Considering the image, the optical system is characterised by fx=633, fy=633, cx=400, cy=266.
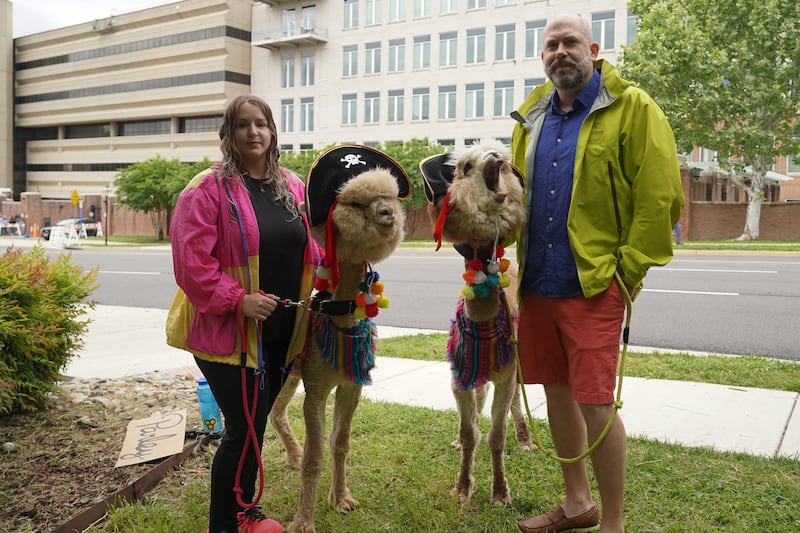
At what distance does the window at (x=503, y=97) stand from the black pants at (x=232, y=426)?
35.8m

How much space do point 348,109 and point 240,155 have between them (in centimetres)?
4093

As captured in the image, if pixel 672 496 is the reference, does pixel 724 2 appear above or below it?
above

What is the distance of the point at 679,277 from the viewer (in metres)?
13.5

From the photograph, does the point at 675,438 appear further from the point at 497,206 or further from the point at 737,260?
the point at 737,260

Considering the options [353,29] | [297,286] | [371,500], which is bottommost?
[371,500]

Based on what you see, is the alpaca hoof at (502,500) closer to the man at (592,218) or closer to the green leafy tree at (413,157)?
the man at (592,218)

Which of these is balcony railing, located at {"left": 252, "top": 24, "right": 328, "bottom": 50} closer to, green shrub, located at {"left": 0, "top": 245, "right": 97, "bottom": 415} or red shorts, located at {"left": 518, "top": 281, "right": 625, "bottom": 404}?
green shrub, located at {"left": 0, "top": 245, "right": 97, "bottom": 415}

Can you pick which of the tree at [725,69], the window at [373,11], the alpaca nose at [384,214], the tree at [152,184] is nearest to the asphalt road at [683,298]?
the alpaca nose at [384,214]

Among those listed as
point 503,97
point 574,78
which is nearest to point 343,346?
point 574,78

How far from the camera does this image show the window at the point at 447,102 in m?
38.7

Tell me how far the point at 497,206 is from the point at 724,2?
1034 inches

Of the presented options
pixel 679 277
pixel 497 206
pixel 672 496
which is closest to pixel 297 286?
pixel 497 206

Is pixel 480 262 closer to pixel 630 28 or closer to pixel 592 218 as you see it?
pixel 592 218

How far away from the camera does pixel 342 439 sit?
3.53 meters
